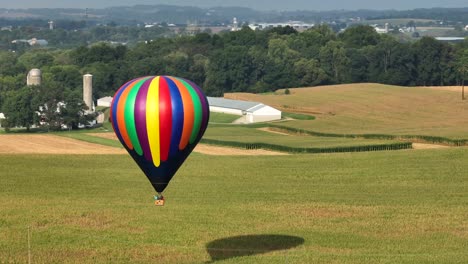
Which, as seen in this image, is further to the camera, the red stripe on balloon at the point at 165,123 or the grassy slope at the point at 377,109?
the grassy slope at the point at 377,109

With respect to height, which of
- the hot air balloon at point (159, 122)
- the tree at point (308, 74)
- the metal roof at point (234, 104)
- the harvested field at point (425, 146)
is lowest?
the tree at point (308, 74)

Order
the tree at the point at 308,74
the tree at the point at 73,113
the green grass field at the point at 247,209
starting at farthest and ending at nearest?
1. the tree at the point at 308,74
2. the tree at the point at 73,113
3. the green grass field at the point at 247,209

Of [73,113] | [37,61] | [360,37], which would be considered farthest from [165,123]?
[360,37]

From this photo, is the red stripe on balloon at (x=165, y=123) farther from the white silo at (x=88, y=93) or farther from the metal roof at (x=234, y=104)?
the white silo at (x=88, y=93)

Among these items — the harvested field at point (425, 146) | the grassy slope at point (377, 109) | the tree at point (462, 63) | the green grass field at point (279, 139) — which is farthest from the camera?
the tree at point (462, 63)

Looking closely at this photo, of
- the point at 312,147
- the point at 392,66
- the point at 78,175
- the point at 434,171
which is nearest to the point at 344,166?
the point at 434,171

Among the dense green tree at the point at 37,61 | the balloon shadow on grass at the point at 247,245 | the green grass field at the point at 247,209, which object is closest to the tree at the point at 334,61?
the dense green tree at the point at 37,61

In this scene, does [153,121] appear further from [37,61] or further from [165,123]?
[37,61]

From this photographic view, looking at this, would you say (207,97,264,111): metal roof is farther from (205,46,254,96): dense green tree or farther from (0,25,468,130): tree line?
(205,46,254,96): dense green tree
